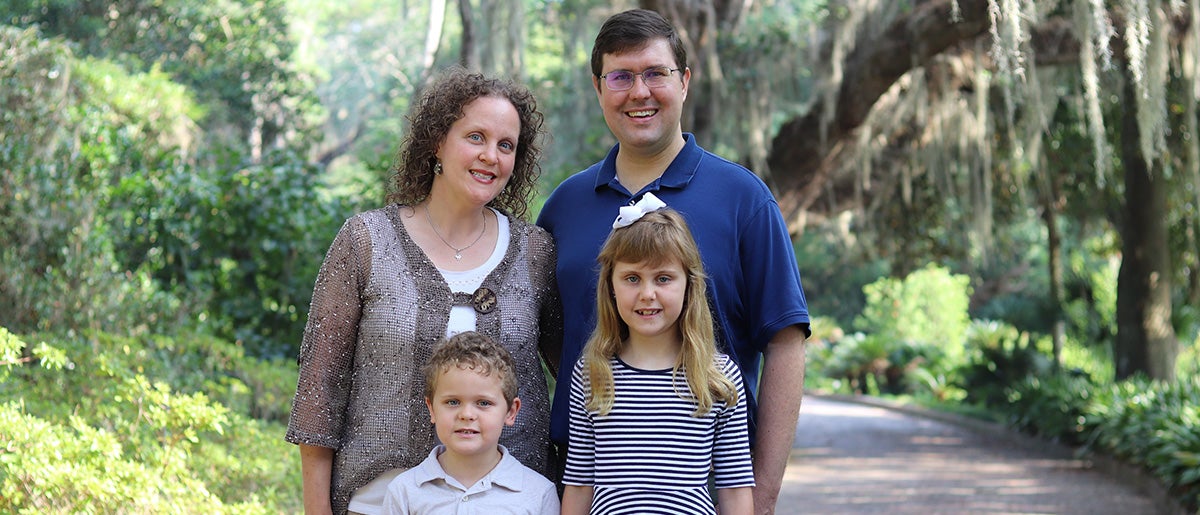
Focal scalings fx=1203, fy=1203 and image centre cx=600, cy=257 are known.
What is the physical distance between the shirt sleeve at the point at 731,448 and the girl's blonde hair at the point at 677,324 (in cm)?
4

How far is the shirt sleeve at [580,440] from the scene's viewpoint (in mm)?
2521

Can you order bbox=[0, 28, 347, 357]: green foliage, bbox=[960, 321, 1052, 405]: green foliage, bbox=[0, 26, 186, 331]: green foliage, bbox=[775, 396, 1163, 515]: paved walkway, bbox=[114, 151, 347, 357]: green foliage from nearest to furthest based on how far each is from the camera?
bbox=[0, 26, 186, 331]: green foliage, bbox=[0, 28, 347, 357]: green foliage, bbox=[114, 151, 347, 357]: green foliage, bbox=[775, 396, 1163, 515]: paved walkway, bbox=[960, 321, 1052, 405]: green foliage

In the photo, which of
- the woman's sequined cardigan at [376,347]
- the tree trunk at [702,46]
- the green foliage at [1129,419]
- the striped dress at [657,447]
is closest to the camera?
the striped dress at [657,447]

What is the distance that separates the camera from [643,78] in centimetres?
264

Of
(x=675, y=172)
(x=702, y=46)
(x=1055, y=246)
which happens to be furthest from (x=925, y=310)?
(x=675, y=172)

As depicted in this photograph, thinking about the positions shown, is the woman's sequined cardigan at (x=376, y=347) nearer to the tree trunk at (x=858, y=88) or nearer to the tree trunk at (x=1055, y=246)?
the tree trunk at (x=858, y=88)

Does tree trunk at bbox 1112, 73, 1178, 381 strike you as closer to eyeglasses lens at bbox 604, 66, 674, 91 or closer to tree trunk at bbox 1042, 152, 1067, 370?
tree trunk at bbox 1042, 152, 1067, 370

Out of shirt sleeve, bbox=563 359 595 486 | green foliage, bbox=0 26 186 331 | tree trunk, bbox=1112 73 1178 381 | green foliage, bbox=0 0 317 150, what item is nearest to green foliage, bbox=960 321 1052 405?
tree trunk, bbox=1112 73 1178 381

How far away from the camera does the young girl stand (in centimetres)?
243

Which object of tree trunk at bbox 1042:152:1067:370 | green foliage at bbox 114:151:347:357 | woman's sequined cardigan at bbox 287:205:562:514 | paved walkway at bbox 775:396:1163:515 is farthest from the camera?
tree trunk at bbox 1042:152:1067:370

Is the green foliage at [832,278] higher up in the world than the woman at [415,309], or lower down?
higher up

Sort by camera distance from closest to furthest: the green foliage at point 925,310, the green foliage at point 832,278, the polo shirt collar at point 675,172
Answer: the polo shirt collar at point 675,172
the green foliage at point 925,310
the green foliage at point 832,278

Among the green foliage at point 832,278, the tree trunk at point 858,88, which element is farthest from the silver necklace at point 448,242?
the green foliage at point 832,278

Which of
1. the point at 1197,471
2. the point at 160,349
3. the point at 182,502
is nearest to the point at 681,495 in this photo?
the point at 182,502
